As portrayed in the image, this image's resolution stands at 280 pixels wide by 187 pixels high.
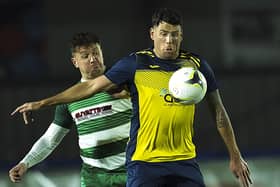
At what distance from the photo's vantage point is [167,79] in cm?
461

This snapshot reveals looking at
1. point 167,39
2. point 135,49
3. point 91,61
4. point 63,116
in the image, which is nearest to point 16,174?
point 63,116

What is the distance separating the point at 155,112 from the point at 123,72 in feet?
0.93

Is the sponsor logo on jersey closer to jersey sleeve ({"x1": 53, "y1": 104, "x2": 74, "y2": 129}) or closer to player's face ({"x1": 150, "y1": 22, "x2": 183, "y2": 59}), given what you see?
jersey sleeve ({"x1": 53, "y1": 104, "x2": 74, "y2": 129})

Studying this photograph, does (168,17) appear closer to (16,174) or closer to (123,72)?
(123,72)

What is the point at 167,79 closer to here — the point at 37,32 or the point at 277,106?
the point at 277,106

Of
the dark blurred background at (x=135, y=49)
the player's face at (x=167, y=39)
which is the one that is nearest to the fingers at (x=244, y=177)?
the player's face at (x=167, y=39)

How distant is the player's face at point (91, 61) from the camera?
17.6 ft

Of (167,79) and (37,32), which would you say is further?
(37,32)

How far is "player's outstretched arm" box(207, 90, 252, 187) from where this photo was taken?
15.7ft

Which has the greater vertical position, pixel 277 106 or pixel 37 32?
pixel 37 32

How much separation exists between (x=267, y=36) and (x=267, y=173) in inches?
190

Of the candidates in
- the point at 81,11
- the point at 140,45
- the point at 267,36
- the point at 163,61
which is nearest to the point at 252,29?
the point at 267,36

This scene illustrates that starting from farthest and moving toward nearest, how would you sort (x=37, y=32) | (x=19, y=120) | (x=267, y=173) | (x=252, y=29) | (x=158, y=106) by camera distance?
(x=252, y=29)
(x=37, y=32)
(x=19, y=120)
(x=267, y=173)
(x=158, y=106)

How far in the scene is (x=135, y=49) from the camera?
1242cm
